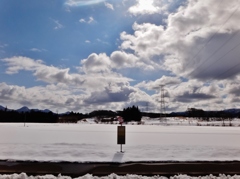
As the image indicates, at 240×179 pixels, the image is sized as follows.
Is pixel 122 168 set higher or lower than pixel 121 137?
lower

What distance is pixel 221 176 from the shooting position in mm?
7922

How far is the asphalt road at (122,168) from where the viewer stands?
8.34 meters

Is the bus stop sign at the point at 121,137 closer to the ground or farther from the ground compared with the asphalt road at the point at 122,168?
farther from the ground

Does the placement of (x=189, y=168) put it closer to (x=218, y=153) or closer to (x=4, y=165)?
(x=218, y=153)

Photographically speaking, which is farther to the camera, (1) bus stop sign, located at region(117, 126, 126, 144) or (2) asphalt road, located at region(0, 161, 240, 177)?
(1) bus stop sign, located at region(117, 126, 126, 144)

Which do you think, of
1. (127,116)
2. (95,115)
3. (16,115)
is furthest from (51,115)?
(95,115)

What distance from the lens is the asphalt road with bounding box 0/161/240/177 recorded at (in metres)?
8.34

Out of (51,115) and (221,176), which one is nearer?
(221,176)

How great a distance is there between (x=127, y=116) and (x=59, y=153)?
100133 mm

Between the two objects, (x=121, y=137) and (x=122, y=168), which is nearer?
(x=122, y=168)

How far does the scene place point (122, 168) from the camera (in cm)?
903

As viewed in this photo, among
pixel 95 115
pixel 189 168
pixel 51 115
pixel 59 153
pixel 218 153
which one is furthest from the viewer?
pixel 95 115

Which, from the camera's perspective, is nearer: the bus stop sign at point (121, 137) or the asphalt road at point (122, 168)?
the asphalt road at point (122, 168)

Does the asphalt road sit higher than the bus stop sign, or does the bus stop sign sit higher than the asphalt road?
the bus stop sign
